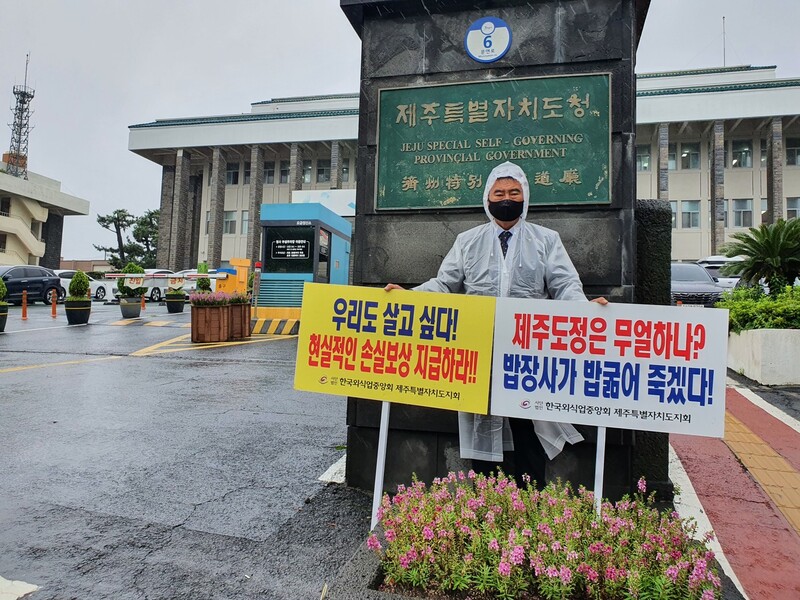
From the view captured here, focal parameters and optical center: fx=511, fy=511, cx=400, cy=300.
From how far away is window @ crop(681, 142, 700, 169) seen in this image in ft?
127

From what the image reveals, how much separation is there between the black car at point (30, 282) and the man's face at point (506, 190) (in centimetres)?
2590

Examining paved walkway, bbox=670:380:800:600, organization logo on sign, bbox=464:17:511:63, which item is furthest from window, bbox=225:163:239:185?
organization logo on sign, bbox=464:17:511:63

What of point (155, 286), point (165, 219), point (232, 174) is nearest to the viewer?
point (155, 286)

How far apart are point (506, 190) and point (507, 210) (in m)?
0.12

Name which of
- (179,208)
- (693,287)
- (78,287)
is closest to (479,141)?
(693,287)

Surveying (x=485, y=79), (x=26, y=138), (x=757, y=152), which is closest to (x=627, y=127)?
(x=485, y=79)

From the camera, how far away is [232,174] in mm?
48188

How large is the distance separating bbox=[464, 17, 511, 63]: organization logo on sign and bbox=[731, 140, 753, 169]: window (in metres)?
42.7

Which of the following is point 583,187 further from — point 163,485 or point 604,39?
point 163,485

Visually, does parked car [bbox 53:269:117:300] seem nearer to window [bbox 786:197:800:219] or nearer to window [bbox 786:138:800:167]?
window [bbox 786:197:800:219]

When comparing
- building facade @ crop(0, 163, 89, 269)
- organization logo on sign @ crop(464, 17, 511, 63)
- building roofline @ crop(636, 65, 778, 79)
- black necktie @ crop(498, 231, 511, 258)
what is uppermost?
building roofline @ crop(636, 65, 778, 79)

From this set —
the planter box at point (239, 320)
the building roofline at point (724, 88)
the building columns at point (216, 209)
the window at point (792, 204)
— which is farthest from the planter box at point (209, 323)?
the window at point (792, 204)

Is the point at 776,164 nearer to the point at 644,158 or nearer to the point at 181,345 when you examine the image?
the point at 644,158

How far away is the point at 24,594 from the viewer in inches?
87.4
